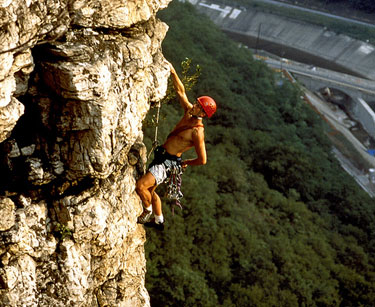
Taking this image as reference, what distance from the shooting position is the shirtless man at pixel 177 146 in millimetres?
8891

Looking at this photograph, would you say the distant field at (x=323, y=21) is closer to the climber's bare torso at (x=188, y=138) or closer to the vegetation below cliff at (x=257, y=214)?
the vegetation below cliff at (x=257, y=214)

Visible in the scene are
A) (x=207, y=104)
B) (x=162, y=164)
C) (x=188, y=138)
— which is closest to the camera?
(x=207, y=104)

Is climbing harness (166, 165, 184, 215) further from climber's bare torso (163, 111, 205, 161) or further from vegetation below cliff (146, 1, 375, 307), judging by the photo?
vegetation below cliff (146, 1, 375, 307)

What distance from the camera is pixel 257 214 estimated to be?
26.8m

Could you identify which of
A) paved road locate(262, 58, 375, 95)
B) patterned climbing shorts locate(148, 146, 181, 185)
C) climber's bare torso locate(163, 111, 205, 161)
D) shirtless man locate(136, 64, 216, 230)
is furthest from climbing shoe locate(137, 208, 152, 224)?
paved road locate(262, 58, 375, 95)

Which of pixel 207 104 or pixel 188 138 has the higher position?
pixel 207 104

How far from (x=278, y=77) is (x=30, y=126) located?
172 feet

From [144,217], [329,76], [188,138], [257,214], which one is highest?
[188,138]

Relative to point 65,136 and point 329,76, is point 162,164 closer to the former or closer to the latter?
point 65,136

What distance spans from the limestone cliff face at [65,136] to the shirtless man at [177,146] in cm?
104

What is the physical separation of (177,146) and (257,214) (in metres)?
18.5

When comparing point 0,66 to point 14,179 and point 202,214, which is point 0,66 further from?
point 202,214

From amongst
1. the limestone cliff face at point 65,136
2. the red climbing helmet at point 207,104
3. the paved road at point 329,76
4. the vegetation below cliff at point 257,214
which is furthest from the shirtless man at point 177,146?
the paved road at point 329,76

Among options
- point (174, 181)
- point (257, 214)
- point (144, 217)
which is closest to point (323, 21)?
point (257, 214)
